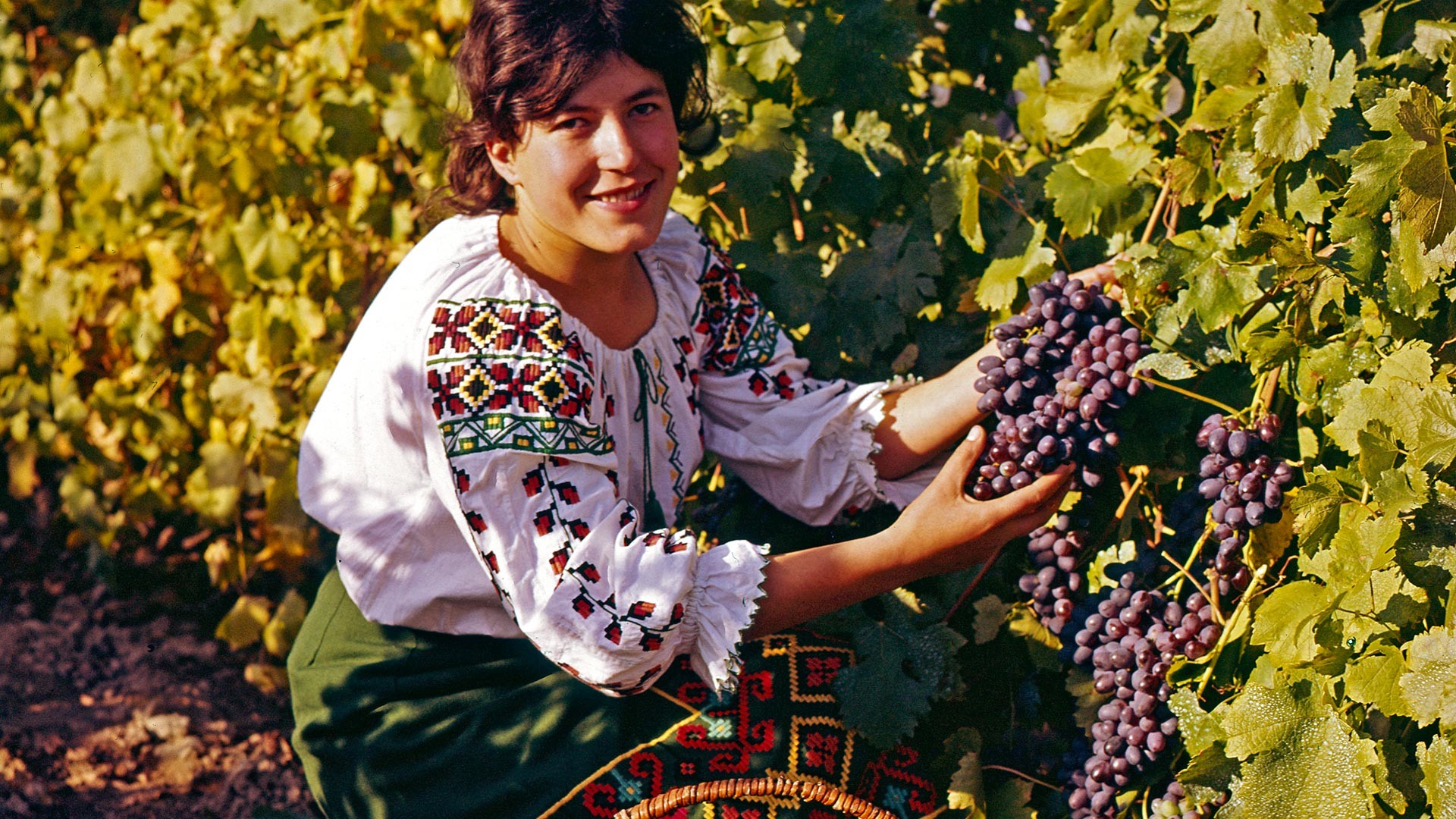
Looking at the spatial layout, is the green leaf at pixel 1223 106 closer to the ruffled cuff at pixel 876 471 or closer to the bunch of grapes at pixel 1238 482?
the bunch of grapes at pixel 1238 482

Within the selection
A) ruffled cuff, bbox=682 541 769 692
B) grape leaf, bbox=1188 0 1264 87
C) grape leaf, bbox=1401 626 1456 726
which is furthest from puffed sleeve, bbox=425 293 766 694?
grape leaf, bbox=1188 0 1264 87

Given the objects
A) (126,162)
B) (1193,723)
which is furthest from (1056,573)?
(126,162)

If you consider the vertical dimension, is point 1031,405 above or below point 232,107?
below

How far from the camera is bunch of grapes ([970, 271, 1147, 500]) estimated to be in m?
2.03

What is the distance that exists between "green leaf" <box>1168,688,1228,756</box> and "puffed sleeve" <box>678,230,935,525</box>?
651 mm

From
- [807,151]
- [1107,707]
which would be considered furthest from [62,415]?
[1107,707]

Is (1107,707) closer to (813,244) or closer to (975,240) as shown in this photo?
(975,240)

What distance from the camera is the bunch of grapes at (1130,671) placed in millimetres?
2043

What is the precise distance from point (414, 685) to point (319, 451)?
16.6 inches

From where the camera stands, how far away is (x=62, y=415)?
4.47 meters

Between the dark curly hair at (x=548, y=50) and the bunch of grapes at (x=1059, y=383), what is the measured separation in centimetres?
73

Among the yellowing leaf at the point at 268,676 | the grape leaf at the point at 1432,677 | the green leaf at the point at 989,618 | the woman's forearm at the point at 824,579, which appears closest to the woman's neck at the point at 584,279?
the woman's forearm at the point at 824,579

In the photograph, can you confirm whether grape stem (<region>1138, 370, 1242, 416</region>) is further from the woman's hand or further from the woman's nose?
the woman's nose

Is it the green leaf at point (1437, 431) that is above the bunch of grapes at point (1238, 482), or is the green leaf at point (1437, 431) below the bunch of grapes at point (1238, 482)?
above
